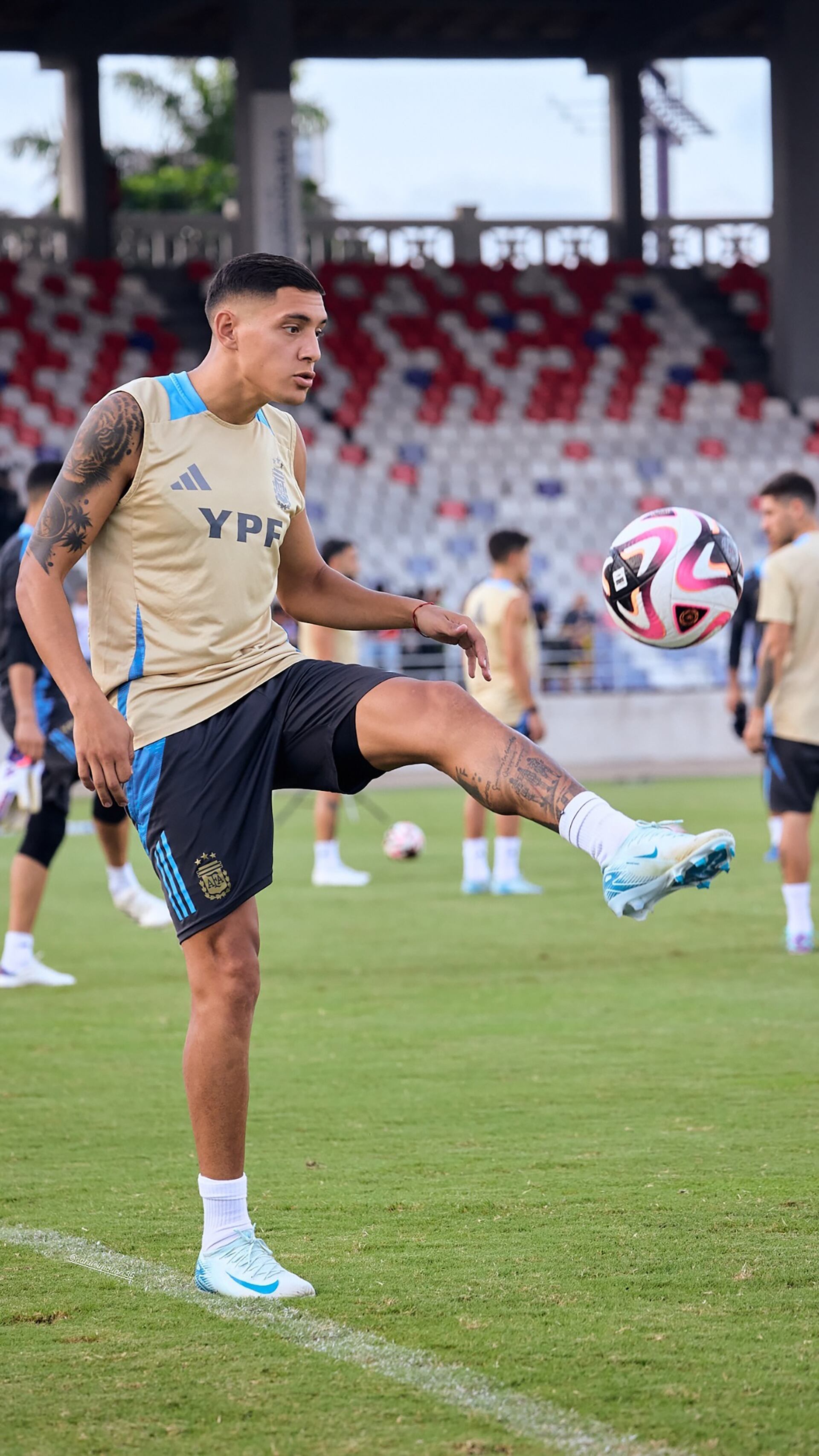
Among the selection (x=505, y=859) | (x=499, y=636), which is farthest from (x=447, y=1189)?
(x=499, y=636)

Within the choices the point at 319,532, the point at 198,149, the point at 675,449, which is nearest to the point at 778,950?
the point at 319,532

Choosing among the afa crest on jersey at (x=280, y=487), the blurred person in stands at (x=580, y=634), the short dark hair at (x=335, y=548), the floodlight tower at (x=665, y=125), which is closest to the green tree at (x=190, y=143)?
the floodlight tower at (x=665, y=125)

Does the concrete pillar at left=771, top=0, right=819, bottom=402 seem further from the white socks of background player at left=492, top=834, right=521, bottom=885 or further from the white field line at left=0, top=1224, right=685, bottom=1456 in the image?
the white field line at left=0, top=1224, right=685, bottom=1456

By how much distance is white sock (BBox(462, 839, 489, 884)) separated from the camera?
11375 millimetres

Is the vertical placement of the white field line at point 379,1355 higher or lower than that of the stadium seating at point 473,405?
lower

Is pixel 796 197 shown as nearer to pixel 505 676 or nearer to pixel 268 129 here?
pixel 268 129

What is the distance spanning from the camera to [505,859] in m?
11.2

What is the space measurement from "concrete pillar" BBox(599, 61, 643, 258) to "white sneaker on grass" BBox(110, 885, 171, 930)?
884 inches

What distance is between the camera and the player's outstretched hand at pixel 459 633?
145 inches

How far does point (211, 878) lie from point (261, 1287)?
0.82 m

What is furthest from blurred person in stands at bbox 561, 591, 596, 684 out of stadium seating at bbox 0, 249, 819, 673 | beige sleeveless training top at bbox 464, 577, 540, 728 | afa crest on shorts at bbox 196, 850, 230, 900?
afa crest on shorts at bbox 196, 850, 230, 900

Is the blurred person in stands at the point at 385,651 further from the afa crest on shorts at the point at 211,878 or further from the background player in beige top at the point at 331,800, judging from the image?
the afa crest on shorts at the point at 211,878

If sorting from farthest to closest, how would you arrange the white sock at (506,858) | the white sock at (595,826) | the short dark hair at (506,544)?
the white sock at (506,858), the short dark hair at (506,544), the white sock at (595,826)

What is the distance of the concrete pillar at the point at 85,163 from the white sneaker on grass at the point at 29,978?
68.3 feet
